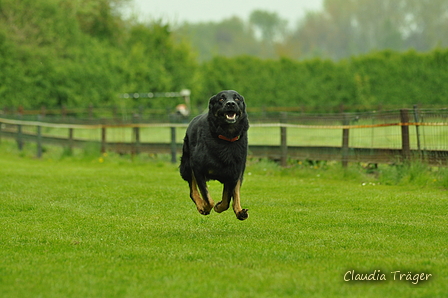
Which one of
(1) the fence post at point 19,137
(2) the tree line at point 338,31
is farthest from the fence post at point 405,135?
(2) the tree line at point 338,31

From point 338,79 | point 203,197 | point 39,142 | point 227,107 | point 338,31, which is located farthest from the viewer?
point 338,31

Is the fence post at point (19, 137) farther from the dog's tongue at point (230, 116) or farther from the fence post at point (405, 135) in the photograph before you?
the dog's tongue at point (230, 116)

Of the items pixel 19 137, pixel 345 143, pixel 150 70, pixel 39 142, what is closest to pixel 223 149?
pixel 345 143

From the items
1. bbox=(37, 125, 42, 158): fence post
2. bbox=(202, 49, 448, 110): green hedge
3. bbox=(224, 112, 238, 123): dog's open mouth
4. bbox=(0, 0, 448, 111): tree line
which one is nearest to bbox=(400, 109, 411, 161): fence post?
bbox=(224, 112, 238, 123): dog's open mouth

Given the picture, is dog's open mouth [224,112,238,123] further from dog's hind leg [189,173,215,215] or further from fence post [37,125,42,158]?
fence post [37,125,42,158]

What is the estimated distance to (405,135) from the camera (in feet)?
43.9

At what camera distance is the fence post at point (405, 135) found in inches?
524

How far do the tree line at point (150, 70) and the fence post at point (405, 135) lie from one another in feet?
65.5

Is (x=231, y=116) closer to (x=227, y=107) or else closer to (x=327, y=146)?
(x=227, y=107)

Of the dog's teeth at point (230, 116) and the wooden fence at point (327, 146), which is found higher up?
the dog's teeth at point (230, 116)

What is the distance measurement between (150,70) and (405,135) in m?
27.2

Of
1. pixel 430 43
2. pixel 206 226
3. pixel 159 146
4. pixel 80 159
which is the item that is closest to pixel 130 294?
pixel 206 226

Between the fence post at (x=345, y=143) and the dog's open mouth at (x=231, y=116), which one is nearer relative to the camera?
the dog's open mouth at (x=231, y=116)

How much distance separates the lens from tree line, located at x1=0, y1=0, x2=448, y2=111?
35.3 meters
